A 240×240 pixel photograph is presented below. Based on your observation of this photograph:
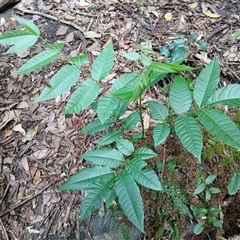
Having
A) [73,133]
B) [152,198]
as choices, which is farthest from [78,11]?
[152,198]

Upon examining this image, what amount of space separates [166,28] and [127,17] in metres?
0.39

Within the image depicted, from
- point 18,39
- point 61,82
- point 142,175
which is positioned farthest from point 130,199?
point 18,39

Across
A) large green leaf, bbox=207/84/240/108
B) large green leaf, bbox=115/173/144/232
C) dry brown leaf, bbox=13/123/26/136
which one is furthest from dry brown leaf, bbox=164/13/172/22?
large green leaf, bbox=115/173/144/232

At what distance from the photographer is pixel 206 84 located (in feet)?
5.09

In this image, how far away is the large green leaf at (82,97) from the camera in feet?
4.87

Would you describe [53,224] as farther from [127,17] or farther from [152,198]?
[127,17]

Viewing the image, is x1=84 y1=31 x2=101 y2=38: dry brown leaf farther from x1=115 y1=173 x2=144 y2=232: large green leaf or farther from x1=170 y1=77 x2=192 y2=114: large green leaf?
x1=115 y1=173 x2=144 y2=232: large green leaf

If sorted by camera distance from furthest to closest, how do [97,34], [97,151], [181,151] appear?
[97,34] < [181,151] < [97,151]

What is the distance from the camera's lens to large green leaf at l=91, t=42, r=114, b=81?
1.60 m

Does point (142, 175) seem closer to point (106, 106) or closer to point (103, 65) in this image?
point (106, 106)

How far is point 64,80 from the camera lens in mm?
1536

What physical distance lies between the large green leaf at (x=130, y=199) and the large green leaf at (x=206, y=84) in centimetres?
47

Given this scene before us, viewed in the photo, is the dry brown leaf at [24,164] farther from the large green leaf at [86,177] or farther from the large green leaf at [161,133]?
the large green leaf at [161,133]

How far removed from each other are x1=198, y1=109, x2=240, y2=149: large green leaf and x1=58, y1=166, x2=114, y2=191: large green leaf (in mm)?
512
